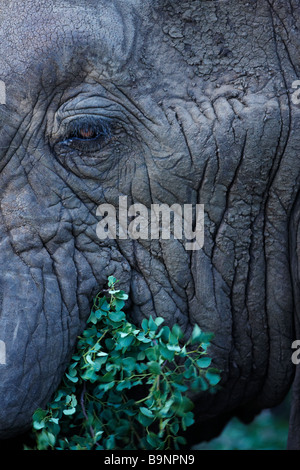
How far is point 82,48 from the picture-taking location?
3.04m

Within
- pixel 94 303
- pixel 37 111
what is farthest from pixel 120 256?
pixel 37 111

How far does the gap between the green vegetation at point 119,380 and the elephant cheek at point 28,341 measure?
0.07m

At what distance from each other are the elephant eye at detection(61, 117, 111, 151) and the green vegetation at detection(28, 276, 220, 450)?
1.69ft

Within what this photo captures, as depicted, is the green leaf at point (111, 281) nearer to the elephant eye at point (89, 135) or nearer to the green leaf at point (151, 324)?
the green leaf at point (151, 324)

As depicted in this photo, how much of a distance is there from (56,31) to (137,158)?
56 cm

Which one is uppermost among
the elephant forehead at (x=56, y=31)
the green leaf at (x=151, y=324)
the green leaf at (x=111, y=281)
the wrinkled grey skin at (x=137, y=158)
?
the elephant forehead at (x=56, y=31)

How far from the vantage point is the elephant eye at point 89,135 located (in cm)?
310

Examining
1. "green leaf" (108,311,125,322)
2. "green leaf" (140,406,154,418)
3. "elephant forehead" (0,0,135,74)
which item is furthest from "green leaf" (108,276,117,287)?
"elephant forehead" (0,0,135,74)

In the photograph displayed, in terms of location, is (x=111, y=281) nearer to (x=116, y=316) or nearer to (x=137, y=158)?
(x=116, y=316)

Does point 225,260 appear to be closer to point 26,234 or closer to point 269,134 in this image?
point 269,134

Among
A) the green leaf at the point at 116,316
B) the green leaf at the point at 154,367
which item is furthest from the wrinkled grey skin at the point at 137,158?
the green leaf at the point at 154,367

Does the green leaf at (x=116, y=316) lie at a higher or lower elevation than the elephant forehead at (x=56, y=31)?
lower

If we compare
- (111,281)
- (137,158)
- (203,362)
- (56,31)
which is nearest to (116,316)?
(111,281)

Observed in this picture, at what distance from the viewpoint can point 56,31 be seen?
9.95ft
